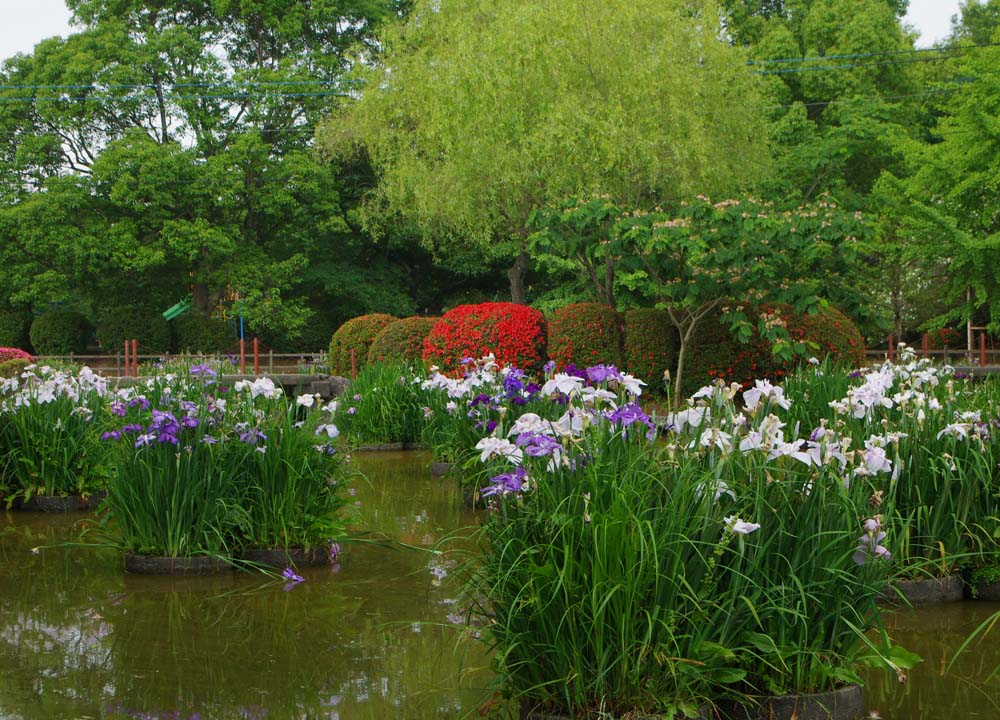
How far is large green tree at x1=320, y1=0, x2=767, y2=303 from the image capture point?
20.7 meters

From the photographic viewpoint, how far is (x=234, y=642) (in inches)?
181

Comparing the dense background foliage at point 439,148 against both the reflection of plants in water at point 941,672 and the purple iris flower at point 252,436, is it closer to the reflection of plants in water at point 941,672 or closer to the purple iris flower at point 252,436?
the purple iris flower at point 252,436

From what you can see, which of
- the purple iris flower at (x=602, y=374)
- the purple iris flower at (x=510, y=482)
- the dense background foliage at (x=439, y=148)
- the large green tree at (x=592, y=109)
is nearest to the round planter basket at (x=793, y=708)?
the purple iris flower at (x=510, y=482)

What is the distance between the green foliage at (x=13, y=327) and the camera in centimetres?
3416

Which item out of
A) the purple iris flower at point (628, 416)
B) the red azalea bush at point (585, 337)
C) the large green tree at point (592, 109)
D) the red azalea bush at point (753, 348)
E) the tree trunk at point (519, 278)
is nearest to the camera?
the purple iris flower at point (628, 416)

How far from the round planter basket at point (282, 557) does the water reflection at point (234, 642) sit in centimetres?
12

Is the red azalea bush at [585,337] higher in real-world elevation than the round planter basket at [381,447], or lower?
higher

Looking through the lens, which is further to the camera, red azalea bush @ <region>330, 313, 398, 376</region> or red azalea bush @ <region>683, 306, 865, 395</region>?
red azalea bush @ <region>330, 313, 398, 376</region>

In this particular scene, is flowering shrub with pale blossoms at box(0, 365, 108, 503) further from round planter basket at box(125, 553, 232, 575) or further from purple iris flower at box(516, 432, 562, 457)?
purple iris flower at box(516, 432, 562, 457)

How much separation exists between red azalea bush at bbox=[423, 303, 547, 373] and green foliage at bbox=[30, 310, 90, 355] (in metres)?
21.7

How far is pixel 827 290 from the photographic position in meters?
13.9

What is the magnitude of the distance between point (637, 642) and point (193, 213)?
32082 mm

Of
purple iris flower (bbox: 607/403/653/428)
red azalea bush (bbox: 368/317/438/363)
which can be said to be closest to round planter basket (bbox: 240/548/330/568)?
purple iris flower (bbox: 607/403/653/428)

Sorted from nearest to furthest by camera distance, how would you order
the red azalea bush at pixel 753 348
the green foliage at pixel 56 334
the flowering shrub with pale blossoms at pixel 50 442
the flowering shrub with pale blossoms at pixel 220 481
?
1. the flowering shrub with pale blossoms at pixel 220 481
2. the flowering shrub with pale blossoms at pixel 50 442
3. the red azalea bush at pixel 753 348
4. the green foliage at pixel 56 334
